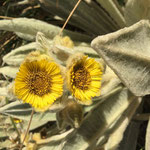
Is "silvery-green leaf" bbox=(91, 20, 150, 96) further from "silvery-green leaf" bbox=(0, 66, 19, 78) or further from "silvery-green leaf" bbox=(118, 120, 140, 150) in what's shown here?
"silvery-green leaf" bbox=(0, 66, 19, 78)

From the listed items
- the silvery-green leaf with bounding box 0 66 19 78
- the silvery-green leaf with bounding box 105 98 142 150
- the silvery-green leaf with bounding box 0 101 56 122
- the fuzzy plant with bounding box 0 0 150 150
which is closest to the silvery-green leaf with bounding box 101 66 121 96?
the fuzzy plant with bounding box 0 0 150 150

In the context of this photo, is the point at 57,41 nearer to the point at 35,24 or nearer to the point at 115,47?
the point at 35,24

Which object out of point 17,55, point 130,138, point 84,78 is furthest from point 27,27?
point 130,138

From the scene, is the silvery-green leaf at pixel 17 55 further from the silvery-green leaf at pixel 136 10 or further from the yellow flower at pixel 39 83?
the silvery-green leaf at pixel 136 10

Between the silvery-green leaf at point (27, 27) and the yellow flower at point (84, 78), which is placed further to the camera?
the silvery-green leaf at point (27, 27)

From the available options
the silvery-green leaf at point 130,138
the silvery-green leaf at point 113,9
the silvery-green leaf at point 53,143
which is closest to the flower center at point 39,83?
the silvery-green leaf at point 53,143

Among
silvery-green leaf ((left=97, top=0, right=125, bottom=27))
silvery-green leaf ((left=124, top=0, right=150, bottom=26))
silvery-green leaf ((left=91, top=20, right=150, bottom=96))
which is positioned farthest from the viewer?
silvery-green leaf ((left=97, top=0, right=125, bottom=27))

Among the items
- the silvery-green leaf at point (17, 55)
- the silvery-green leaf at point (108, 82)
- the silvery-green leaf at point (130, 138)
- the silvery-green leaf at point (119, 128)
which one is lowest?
the silvery-green leaf at point (130, 138)

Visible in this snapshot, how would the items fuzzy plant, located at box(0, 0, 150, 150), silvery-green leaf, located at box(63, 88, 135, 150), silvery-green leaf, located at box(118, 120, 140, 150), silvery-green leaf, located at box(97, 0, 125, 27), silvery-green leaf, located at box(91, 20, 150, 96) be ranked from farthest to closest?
silvery-green leaf, located at box(118, 120, 140, 150) < silvery-green leaf, located at box(97, 0, 125, 27) < silvery-green leaf, located at box(63, 88, 135, 150) < fuzzy plant, located at box(0, 0, 150, 150) < silvery-green leaf, located at box(91, 20, 150, 96)
